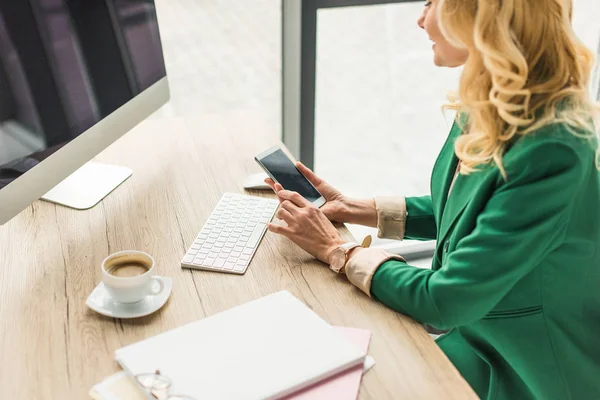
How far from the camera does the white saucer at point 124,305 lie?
0.93 m

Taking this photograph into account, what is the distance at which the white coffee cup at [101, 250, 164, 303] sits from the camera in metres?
0.92

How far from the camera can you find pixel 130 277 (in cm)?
93

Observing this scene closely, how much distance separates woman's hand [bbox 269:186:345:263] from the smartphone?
0.30ft

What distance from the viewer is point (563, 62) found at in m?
0.92

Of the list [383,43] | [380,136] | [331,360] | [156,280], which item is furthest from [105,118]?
[380,136]

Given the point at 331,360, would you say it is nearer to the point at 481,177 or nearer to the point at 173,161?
the point at 481,177

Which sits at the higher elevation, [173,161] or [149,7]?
[149,7]

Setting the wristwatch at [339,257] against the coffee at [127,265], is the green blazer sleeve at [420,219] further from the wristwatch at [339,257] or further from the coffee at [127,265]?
the coffee at [127,265]

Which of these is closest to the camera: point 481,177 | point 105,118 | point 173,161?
point 481,177

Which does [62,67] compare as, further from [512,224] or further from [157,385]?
[512,224]

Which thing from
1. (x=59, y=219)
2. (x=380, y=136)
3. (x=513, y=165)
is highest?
(x=513, y=165)

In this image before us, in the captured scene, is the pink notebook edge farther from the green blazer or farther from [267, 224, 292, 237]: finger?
[267, 224, 292, 237]: finger

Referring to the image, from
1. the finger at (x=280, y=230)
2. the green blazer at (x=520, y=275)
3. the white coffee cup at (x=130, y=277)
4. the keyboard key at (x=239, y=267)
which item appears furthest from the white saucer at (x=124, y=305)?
the green blazer at (x=520, y=275)

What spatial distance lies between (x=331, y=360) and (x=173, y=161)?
0.72m
